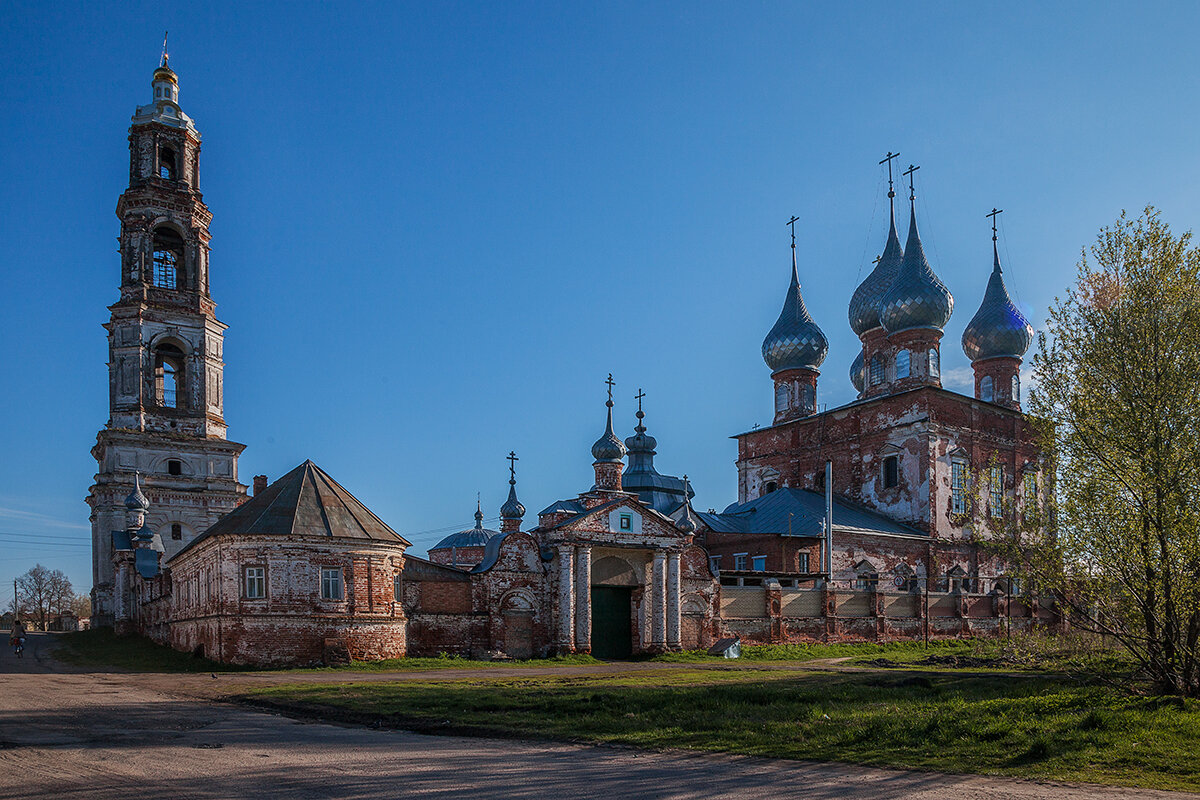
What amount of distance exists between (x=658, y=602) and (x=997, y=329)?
27.9m

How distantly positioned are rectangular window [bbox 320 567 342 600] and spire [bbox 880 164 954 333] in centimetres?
3035

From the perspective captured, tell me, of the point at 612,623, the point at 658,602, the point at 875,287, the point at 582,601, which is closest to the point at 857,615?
the point at 658,602

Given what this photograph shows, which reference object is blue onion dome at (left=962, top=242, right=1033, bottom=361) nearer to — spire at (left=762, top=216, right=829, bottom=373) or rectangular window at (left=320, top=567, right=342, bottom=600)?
spire at (left=762, top=216, right=829, bottom=373)

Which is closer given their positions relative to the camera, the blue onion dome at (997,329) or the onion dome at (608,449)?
the onion dome at (608,449)

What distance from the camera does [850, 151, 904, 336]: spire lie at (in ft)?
160

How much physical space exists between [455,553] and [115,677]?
32.1 metres

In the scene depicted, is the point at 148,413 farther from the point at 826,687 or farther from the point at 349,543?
the point at 826,687

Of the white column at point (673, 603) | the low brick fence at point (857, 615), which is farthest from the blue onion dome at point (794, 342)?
the white column at point (673, 603)

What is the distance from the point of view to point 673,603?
102ft

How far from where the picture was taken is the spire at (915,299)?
4441 cm

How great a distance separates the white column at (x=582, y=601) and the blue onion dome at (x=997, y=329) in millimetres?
29033

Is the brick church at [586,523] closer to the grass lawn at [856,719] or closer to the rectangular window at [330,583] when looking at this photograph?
the rectangular window at [330,583]

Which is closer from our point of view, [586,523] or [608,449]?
[586,523]

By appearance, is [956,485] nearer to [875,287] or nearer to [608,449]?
[875,287]
